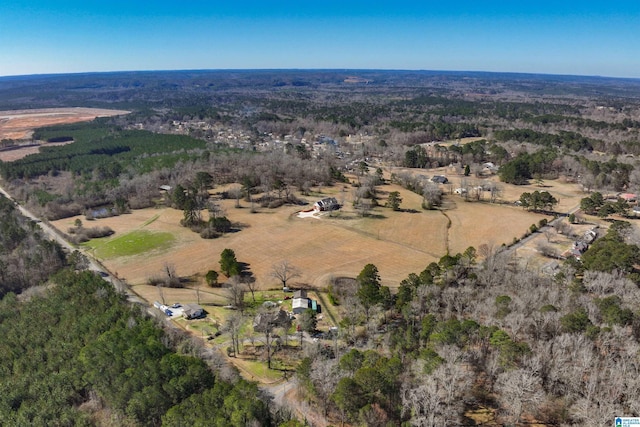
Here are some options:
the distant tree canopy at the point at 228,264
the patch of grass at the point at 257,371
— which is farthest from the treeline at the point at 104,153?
the patch of grass at the point at 257,371

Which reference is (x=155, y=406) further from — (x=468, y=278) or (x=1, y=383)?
(x=468, y=278)

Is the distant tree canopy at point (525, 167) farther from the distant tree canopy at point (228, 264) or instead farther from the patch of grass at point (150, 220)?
the patch of grass at point (150, 220)

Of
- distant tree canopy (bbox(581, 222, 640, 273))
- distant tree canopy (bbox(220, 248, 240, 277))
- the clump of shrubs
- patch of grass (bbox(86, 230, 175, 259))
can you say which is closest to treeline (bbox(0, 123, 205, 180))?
the clump of shrubs

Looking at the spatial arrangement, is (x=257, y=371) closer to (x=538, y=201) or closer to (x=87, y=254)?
(x=87, y=254)

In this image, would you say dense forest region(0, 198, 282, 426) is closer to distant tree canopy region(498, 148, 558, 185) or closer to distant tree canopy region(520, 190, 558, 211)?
distant tree canopy region(520, 190, 558, 211)

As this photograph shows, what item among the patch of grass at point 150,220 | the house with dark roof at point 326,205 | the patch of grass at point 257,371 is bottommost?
the patch of grass at point 257,371

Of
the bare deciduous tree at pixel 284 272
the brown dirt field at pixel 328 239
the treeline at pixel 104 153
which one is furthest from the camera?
the treeline at pixel 104 153
